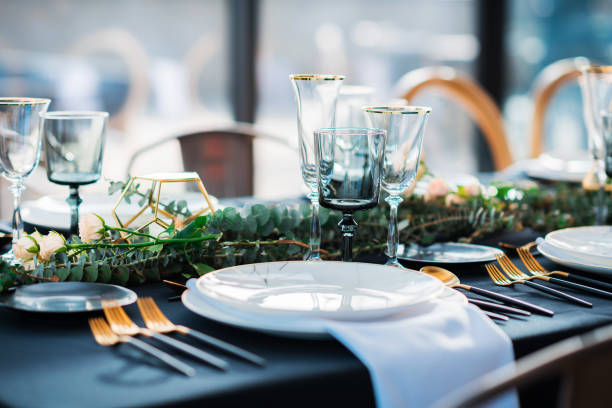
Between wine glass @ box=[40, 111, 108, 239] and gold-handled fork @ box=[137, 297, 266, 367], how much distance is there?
365 millimetres

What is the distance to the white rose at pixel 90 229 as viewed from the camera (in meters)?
0.94

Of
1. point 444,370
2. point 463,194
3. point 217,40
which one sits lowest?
point 444,370

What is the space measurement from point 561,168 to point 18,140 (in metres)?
1.33

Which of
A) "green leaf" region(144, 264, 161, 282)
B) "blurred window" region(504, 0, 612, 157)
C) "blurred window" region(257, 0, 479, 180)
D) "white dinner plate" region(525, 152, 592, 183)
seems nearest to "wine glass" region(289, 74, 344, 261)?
Result: "green leaf" region(144, 264, 161, 282)

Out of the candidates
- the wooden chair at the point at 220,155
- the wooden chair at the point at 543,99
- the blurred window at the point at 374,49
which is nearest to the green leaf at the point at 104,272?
the wooden chair at the point at 220,155

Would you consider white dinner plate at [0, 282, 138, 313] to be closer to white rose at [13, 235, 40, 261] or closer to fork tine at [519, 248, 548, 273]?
white rose at [13, 235, 40, 261]

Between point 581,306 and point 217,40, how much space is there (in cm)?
267

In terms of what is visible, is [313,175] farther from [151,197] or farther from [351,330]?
[351,330]

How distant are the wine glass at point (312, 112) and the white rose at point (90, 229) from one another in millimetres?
303

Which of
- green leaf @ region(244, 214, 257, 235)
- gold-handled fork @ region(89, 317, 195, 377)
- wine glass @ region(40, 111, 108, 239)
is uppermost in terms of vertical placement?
wine glass @ region(40, 111, 108, 239)

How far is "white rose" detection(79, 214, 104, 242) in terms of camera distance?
0.94 meters

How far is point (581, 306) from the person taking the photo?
87 centimetres

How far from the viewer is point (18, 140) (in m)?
0.99

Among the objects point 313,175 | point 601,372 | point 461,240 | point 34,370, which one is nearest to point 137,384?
point 34,370
